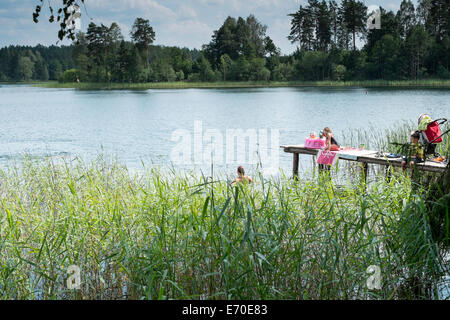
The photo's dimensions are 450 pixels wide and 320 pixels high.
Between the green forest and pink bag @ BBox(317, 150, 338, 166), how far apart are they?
54.4 metres

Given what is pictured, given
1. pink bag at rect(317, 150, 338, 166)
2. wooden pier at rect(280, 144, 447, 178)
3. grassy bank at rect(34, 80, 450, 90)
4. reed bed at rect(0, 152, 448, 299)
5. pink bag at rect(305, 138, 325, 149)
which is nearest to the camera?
reed bed at rect(0, 152, 448, 299)

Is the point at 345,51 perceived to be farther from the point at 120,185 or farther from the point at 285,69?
the point at 120,185

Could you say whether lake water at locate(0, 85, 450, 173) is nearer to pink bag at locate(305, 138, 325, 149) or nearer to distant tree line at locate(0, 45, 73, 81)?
pink bag at locate(305, 138, 325, 149)

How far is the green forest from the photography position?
6099cm

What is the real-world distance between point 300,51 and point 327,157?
70.0 m

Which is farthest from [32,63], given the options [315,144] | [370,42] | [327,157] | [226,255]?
[226,255]

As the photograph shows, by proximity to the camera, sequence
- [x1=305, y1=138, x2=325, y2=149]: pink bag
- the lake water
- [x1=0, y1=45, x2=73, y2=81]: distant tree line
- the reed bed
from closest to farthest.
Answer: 1. the reed bed
2. [x1=305, y1=138, x2=325, y2=149]: pink bag
3. the lake water
4. [x1=0, y1=45, x2=73, y2=81]: distant tree line

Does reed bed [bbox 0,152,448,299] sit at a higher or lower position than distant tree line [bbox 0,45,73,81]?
lower

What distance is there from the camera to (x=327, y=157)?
947 centimetres

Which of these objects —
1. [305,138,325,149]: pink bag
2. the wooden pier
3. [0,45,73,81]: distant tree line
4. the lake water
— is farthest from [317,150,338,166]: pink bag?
[0,45,73,81]: distant tree line

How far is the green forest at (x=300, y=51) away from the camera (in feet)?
200

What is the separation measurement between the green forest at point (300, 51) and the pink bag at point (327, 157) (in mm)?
54419

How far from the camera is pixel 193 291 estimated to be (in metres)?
3.50

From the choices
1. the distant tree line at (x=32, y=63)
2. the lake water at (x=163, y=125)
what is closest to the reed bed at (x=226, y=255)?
the lake water at (x=163, y=125)
